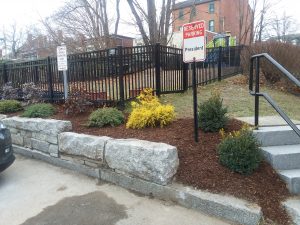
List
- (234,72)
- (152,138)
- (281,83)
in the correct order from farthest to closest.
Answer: (234,72), (281,83), (152,138)

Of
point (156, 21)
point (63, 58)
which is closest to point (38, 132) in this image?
point (63, 58)

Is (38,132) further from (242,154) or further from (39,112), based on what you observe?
(242,154)

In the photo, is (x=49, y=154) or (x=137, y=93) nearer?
(x=49, y=154)

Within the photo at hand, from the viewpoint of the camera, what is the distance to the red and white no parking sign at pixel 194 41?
4.11 metres

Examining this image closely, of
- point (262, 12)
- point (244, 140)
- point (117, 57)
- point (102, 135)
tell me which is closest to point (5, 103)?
point (117, 57)

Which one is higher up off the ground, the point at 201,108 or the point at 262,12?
the point at 262,12

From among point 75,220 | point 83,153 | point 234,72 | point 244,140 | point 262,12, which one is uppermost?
point 262,12

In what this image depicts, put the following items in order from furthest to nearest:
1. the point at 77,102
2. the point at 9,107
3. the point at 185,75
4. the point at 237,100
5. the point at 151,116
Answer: the point at 185,75 → the point at 9,107 → the point at 237,100 → the point at 77,102 → the point at 151,116

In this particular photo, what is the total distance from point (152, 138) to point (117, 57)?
7.87 feet

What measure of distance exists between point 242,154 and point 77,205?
212cm

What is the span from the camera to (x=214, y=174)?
12.3 feet

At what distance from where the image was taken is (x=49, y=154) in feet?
17.9

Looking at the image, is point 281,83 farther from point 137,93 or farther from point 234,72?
point 137,93

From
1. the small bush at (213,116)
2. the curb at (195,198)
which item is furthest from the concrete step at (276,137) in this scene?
the curb at (195,198)
